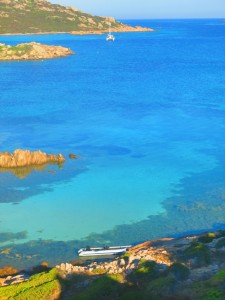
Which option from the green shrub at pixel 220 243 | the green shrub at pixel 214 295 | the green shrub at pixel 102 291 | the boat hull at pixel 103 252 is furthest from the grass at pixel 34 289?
the green shrub at pixel 220 243

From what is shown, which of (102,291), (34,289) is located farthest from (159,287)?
(34,289)

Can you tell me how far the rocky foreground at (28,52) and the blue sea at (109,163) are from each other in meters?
31.4

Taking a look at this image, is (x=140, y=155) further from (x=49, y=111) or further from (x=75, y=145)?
(x=49, y=111)

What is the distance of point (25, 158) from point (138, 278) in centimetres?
2292

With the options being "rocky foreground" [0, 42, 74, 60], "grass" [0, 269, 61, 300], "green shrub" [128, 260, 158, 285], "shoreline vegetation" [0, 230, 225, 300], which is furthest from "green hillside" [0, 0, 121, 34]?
"green shrub" [128, 260, 158, 285]

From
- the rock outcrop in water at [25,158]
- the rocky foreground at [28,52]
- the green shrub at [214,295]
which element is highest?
the rocky foreground at [28,52]

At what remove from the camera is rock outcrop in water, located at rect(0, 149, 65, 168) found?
38.0 m

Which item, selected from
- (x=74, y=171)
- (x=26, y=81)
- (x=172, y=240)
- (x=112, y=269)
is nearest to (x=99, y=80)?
(x=26, y=81)

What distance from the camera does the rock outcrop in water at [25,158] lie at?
1495 inches

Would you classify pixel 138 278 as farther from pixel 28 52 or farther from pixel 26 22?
pixel 26 22

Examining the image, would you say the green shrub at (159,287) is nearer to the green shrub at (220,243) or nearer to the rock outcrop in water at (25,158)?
the green shrub at (220,243)

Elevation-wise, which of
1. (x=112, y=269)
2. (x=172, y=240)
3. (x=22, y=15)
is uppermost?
(x=22, y=15)

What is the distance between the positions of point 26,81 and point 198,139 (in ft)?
145

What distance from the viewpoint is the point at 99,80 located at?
8094cm
